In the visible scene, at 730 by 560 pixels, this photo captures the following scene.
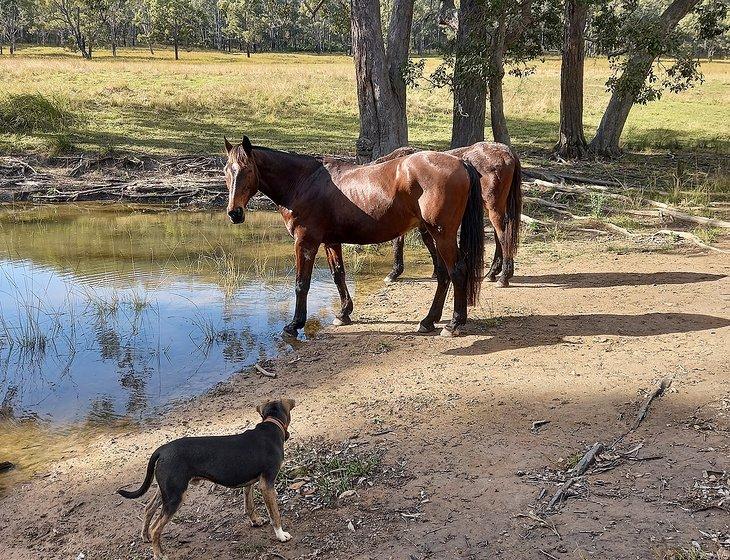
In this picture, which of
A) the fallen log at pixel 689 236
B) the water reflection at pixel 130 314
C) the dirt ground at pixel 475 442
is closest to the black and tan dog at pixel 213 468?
the dirt ground at pixel 475 442

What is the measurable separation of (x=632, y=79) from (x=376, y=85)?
20.0ft

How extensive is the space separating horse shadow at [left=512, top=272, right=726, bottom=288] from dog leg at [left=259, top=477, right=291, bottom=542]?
6.13 m

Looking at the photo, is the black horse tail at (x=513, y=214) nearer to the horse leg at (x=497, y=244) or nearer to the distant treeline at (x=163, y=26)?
the horse leg at (x=497, y=244)

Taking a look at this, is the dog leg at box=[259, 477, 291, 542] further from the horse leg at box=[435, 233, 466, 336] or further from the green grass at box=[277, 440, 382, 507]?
the horse leg at box=[435, 233, 466, 336]

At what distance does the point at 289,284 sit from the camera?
10055 millimetres

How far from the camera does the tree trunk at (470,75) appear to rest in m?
14.7

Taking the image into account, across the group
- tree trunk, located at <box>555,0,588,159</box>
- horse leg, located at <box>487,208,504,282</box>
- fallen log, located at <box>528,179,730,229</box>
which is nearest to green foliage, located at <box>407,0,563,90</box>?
tree trunk, located at <box>555,0,588,159</box>

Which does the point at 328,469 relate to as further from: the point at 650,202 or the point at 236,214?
the point at 650,202

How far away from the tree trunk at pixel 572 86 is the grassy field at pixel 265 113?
251 cm

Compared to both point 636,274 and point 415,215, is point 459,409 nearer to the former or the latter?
point 415,215

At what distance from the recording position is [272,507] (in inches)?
157

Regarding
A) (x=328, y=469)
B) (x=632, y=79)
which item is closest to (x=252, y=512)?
(x=328, y=469)

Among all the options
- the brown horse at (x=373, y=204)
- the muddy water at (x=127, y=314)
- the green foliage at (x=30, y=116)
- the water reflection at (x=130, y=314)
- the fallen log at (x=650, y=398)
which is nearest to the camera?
the fallen log at (x=650, y=398)

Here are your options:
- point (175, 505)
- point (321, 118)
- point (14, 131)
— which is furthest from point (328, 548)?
point (321, 118)
